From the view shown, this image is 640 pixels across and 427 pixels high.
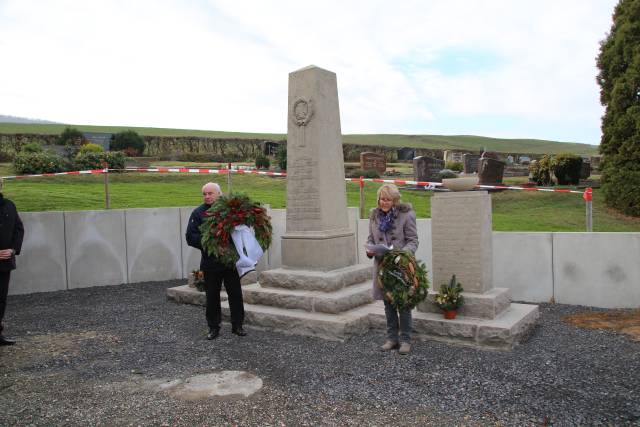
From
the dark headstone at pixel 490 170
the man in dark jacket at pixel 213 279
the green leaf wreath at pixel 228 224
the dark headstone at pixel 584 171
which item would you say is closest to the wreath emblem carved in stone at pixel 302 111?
the green leaf wreath at pixel 228 224

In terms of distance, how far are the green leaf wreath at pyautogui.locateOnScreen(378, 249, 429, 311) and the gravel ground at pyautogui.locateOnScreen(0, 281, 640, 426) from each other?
58cm

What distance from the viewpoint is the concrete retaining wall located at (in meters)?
6.98

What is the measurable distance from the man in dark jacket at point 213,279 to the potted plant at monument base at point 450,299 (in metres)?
2.32

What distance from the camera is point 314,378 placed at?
14.6 ft

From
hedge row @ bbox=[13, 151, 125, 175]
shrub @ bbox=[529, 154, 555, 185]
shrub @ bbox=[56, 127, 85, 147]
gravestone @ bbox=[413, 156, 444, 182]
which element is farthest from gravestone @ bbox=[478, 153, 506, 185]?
shrub @ bbox=[56, 127, 85, 147]

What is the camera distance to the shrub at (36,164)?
1697 centimetres

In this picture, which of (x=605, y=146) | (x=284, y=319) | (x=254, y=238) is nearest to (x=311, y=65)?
(x=254, y=238)

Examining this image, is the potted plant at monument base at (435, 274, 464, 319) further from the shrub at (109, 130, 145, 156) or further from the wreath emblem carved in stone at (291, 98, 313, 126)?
the shrub at (109, 130, 145, 156)

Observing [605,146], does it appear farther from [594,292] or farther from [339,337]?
[339,337]

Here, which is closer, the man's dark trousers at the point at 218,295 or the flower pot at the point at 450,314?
the flower pot at the point at 450,314

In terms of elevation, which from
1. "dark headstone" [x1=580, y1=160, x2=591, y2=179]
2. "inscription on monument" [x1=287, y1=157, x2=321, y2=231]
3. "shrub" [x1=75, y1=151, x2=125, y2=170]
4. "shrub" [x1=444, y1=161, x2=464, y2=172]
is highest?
"shrub" [x1=75, y1=151, x2=125, y2=170]

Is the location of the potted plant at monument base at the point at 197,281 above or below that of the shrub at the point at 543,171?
below

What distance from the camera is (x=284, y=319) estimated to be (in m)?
6.10

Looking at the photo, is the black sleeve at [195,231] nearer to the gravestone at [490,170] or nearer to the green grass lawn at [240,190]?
the green grass lawn at [240,190]
